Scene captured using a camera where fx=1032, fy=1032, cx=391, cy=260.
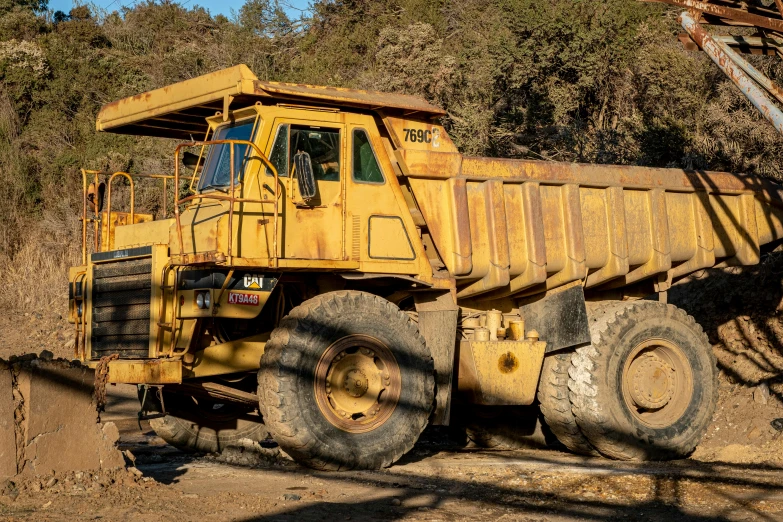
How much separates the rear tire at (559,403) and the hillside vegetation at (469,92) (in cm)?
790

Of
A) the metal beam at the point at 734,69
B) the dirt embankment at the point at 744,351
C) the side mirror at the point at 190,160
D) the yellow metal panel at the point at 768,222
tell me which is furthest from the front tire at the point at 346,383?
the yellow metal panel at the point at 768,222

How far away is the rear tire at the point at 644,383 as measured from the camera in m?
10.2

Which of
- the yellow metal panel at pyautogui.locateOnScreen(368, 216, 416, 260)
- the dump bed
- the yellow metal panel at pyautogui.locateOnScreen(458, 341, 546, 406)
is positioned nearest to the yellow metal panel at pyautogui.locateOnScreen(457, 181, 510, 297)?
the dump bed

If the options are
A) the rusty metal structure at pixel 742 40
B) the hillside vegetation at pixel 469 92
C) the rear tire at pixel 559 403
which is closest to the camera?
the rusty metal structure at pixel 742 40

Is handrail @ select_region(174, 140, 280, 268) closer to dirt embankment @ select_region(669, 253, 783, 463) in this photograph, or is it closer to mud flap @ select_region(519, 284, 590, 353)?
mud flap @ select_region(519, 284, 590, 353)

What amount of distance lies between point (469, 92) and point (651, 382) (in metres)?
11.3

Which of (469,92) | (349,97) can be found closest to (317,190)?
(349,97)

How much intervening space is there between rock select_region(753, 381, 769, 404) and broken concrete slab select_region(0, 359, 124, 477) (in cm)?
772

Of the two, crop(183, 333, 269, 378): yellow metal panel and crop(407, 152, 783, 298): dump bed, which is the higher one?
crop(407, 152, 783, 298): dump bed

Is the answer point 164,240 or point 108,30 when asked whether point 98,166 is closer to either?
point 108,30

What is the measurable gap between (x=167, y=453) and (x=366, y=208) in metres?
3.46

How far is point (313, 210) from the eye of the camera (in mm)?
8812

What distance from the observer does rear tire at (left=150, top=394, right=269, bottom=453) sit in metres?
10.1

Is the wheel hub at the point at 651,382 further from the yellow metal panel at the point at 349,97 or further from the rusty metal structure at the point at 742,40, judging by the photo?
the yellow metal panel at the point at 349,97
